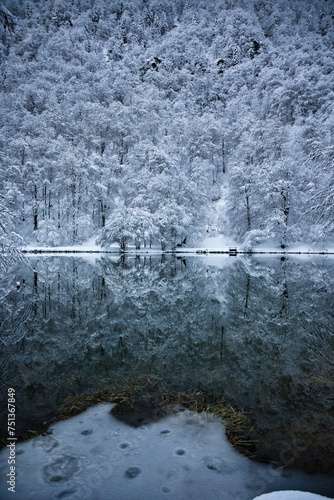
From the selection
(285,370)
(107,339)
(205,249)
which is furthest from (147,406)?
(205,249)

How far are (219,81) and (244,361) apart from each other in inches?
3481

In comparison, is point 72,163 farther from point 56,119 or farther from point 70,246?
point 56,119

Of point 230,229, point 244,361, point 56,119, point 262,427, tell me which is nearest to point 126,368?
point 244,361

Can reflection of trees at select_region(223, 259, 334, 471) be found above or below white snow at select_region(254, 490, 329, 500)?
below

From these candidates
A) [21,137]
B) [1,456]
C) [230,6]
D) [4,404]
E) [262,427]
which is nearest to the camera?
[1,456]

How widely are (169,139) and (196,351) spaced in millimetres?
49041

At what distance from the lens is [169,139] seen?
165ft

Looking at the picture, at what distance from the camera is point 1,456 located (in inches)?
118

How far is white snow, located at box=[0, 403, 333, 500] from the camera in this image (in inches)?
100

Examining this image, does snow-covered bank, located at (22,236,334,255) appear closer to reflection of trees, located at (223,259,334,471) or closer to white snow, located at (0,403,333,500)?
reflection of trees, located at (223,259,334,471)

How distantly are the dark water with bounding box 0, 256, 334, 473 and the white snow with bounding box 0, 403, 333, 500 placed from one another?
1.17 feet

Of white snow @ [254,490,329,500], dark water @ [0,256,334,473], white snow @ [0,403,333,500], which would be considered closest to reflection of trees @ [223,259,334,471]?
dark water @ [0,256,334,473]

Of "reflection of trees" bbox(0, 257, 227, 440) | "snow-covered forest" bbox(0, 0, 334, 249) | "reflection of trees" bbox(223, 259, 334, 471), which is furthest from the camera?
"snow-covered forest" bbox(0, 0, 334, 249)

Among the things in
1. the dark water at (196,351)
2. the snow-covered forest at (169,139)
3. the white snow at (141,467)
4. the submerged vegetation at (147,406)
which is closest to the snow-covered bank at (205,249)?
the snow-covered forest at (169,139)
